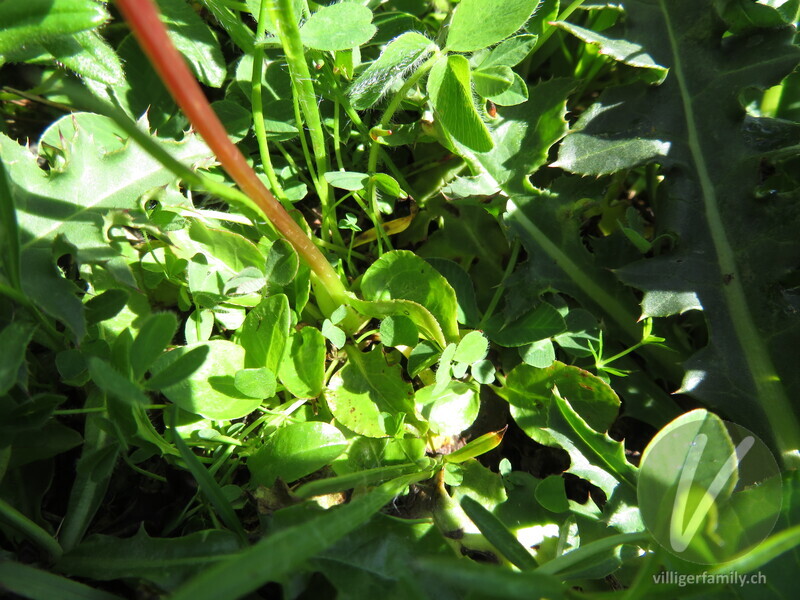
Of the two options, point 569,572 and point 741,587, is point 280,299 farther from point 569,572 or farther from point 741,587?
point 741,587

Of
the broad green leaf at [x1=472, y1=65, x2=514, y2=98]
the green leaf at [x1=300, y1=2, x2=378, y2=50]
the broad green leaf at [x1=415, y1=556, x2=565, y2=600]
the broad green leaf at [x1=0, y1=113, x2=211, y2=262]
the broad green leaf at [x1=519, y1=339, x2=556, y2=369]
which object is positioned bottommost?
the broad green leaf at [x1=519, y1=339, x2=556, y2=369]

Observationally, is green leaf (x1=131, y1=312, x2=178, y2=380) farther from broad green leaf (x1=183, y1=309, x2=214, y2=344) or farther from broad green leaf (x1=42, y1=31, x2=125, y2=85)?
broad green leaf (x1=42, y1=31, x2=125, y2=85)

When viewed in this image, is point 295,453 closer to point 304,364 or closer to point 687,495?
point 304,364

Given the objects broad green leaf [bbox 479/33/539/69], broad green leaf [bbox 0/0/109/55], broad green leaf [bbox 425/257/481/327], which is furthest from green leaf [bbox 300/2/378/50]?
broad green leaf [bbox 425/257/481/327]

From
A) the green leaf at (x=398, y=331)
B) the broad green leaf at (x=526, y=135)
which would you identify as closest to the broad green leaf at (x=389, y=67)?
Answer: the broad green leaf at (x=526, y=135)

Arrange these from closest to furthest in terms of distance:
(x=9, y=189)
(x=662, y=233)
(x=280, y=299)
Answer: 1. (x=9, y=189)
2. (x=280, y=299)
3. (x=662, y=233)

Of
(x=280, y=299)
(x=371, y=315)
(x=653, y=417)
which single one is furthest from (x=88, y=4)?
(x=653, y=417)

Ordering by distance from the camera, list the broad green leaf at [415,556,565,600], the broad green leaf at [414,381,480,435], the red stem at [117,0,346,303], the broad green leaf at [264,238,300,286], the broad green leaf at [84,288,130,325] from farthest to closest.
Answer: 1. the broad green leaf at [414,381,480,435]
2. the broad green leaf at [264,238,300,286]
3. the broad green leaf at [84,288,130,325]
4. the broad green leaf at [415,556,565,600]
5. the red stem at [117,0,346,303]
